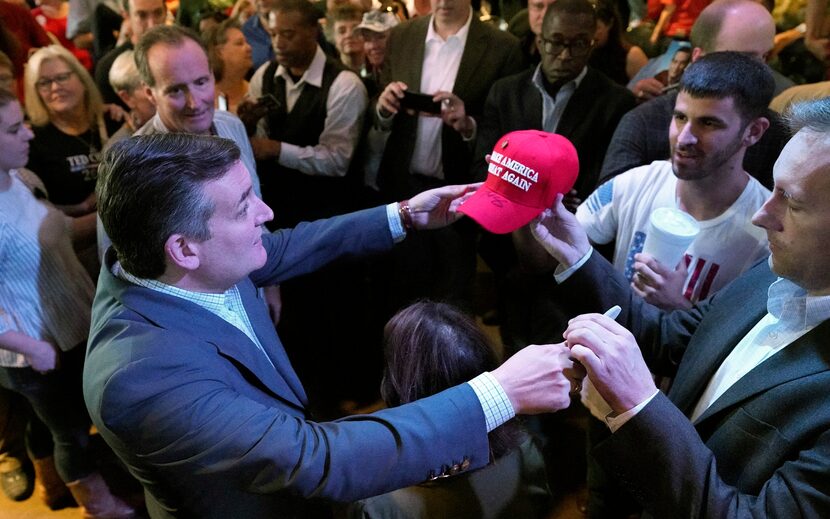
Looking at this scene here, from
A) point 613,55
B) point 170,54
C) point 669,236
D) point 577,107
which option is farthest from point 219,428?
point 613,55

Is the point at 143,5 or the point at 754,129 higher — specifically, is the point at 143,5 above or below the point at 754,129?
above

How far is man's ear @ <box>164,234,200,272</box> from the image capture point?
1138 mm

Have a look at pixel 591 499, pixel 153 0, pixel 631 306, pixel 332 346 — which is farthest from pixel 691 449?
pixel 153 0

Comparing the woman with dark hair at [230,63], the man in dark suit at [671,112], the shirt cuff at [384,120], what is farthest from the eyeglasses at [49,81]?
the man in dark suit at [671,112]

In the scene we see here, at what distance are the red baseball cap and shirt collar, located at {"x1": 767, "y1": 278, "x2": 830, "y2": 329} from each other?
0.61 m

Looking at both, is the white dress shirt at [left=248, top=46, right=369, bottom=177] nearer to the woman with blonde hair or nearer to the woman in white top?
the woman with blonde hair

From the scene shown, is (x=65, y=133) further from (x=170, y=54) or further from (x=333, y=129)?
(x=333, y=129)

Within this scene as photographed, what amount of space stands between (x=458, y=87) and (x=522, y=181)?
4.40 ft

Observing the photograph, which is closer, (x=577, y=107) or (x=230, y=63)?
(x=577, y=107)

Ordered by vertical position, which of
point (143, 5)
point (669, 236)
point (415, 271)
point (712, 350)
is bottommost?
point (415, 271)

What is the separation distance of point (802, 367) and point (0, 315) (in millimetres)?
2148

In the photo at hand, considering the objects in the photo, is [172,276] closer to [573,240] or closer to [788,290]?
[573,240]

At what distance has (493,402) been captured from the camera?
109 cm

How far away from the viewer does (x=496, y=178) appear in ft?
5.63
